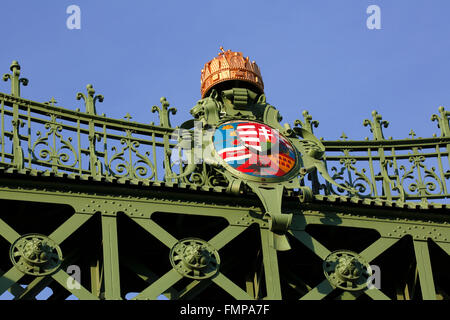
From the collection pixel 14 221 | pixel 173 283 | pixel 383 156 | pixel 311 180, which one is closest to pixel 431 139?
pixel 383 156

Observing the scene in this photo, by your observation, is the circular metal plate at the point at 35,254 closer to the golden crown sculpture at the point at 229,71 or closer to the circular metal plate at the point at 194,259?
the circular metal plate at the point at 194,259

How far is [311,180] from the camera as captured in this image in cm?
2220

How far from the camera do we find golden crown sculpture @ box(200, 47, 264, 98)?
2305 centimetres

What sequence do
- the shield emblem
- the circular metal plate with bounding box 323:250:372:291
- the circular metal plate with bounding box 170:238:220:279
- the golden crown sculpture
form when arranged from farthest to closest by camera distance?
the golden crown sculpture
the shield emblem
the circular metal plate with bounding box 323:250:372:291
the circular metal plate with bounding box 170:238:220:279

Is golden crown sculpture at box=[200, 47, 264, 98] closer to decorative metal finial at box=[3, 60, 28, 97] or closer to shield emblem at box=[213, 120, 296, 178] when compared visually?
shield emblem at box=[213, 120, 296, 178]

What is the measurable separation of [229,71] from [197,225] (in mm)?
3185

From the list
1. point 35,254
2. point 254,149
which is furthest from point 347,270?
point 35,254

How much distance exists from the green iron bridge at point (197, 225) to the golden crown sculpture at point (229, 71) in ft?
3.96

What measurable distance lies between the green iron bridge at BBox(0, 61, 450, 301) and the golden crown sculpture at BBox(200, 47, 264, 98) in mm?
1207

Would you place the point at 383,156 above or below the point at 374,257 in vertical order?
above

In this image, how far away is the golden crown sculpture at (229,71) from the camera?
23.0 m
